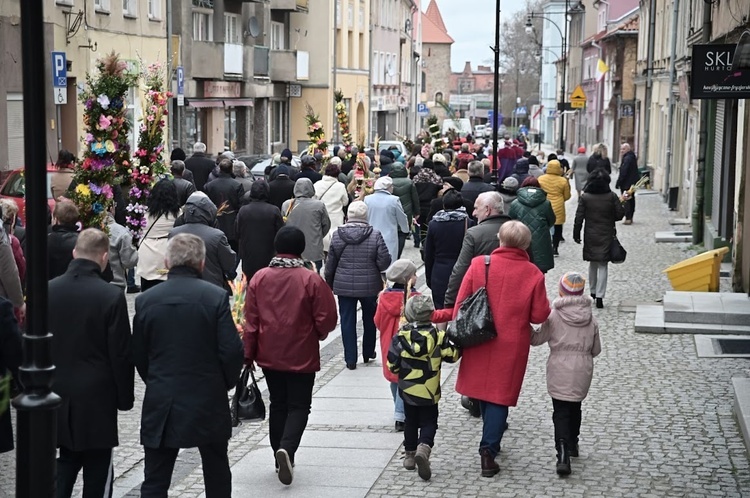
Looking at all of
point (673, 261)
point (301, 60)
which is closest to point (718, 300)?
point (673, 261)

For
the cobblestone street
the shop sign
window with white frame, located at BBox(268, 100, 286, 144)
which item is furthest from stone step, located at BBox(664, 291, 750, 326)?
window with white frame, located at BBox(268, 100, 286, 144)

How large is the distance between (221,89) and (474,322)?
3455 cm

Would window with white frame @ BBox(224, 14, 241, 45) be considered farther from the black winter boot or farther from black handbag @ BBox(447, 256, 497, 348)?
the black winter boot

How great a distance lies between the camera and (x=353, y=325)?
468 inches

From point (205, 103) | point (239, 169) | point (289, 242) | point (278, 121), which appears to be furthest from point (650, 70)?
point (289, 242)

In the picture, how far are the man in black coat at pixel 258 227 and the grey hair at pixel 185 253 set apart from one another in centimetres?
712

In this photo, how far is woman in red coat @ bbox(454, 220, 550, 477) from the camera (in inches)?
325

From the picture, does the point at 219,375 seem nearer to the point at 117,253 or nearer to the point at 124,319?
the point at 124,319

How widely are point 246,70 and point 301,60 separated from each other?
8551 mm

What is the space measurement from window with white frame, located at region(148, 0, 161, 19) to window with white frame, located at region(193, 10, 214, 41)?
5786 mm

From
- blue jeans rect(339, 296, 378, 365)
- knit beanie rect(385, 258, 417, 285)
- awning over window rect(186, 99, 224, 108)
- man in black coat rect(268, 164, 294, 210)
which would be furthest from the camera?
awning over window rect(186, 99, 224, 108)

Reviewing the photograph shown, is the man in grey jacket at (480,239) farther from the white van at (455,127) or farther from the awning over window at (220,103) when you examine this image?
the awning over window at (220,103)

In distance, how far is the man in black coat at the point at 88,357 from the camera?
657cm

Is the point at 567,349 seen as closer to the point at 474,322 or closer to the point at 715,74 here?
the point at 474,322
